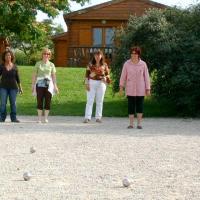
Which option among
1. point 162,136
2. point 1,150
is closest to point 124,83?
point 162,136

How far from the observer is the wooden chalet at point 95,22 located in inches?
1417

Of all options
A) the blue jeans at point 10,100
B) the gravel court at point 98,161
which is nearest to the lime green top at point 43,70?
the blue jeans at point 10,100

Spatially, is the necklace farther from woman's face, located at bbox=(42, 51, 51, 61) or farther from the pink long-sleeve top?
the pink long-sleeve top

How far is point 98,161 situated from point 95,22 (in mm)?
28724

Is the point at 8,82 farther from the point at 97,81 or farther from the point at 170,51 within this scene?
the point at 170,51

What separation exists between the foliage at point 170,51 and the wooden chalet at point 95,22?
61.0 feet

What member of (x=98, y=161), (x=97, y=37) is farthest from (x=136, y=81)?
(x=97, y=37)

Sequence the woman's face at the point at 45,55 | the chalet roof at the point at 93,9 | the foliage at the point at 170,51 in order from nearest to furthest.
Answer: the woman's face at the point at 45,55 → the foliage at the point at 170,51 → the chalet roof at the point at 93,9

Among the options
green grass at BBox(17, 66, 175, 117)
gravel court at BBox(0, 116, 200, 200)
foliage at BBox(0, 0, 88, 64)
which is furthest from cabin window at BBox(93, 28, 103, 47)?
gravel court at BBox(0, 116, 200, 200)

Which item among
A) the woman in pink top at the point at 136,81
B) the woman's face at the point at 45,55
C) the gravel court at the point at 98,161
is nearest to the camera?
the gravel court at the point at 98,161

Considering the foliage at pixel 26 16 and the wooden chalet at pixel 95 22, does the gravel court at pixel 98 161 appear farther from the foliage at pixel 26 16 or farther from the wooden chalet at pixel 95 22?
the wooden chalet at pixel 95 22

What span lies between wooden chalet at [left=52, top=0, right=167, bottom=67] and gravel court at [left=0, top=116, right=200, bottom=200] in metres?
22.8

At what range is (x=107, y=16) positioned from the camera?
119 ft

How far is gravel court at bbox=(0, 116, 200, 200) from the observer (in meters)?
6.65
